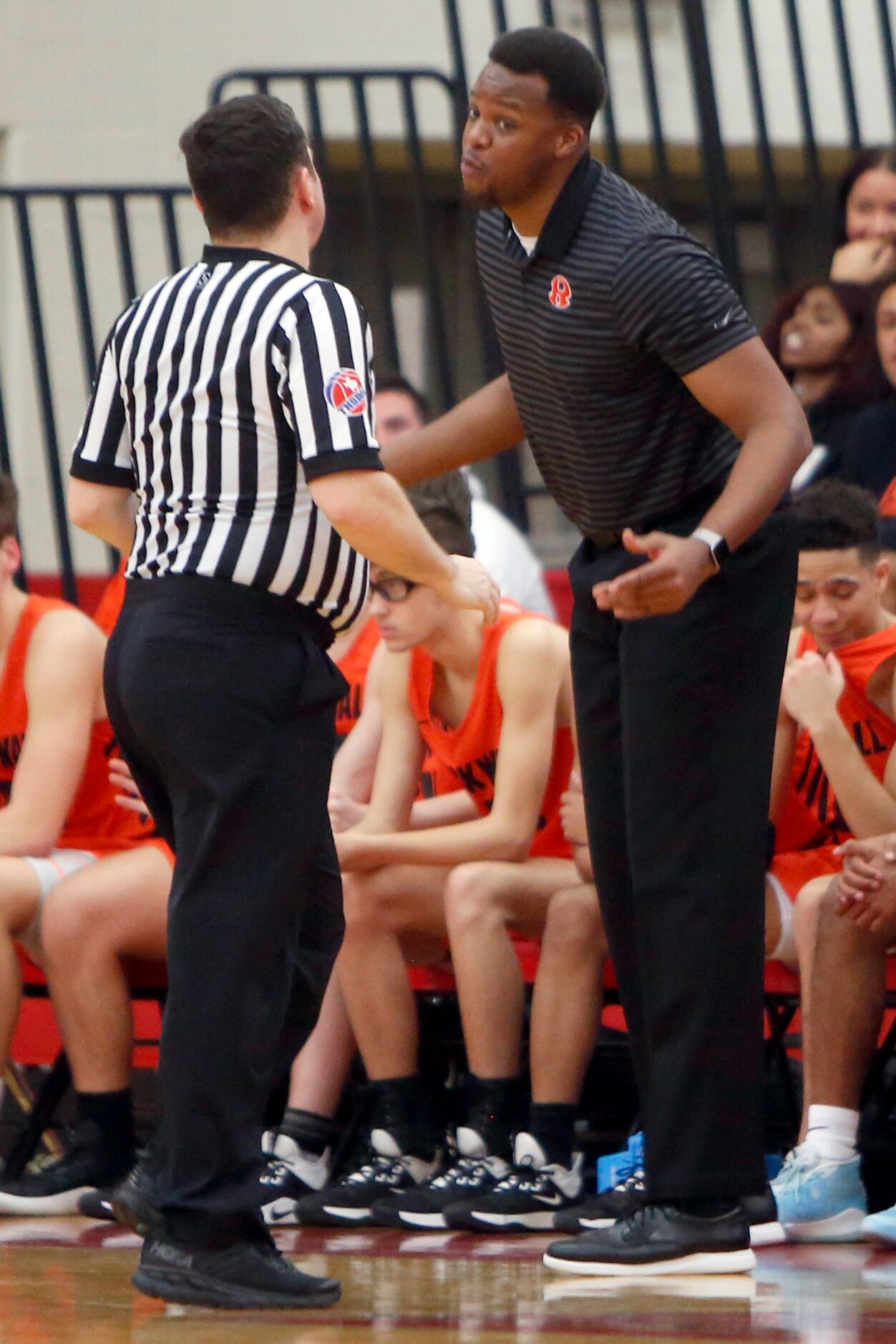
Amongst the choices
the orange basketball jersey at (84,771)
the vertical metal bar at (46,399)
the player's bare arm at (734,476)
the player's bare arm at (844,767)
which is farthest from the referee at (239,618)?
the vertical metal bar at (46,399)

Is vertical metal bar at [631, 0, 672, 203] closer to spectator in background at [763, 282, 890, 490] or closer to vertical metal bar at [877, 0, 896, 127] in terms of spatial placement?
vertical metal bar at [877, 0, 896, 127]

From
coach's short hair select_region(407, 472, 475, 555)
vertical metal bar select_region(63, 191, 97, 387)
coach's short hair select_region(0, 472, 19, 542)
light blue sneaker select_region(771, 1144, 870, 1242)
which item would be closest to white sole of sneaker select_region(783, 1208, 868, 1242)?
light blue sneaker select_region(771, 1144, 870, 1242)

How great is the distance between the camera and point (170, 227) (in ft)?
21.7

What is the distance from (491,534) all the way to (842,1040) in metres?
2.31

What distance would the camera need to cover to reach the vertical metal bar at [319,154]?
6.49 m

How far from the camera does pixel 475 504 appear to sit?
5883 millimetres

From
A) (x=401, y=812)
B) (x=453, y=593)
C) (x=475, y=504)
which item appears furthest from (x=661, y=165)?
(x=453, y=593)

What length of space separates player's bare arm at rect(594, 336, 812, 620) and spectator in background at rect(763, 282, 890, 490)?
231 centimetres

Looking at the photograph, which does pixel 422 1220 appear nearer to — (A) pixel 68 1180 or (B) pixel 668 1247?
(A) pixel 68 1180

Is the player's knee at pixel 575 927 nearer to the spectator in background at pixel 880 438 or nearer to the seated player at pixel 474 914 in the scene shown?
the seated player at pixel 474 914

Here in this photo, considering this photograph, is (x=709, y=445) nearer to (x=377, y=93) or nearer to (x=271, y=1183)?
(x=271, y=1183)

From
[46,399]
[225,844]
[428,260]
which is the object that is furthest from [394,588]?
[46,399]

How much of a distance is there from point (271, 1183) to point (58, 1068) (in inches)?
25.6

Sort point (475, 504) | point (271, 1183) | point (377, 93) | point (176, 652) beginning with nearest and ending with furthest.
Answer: point (176, 652)
point (271, 1183)
point (475, 504)
point (377, 93)
